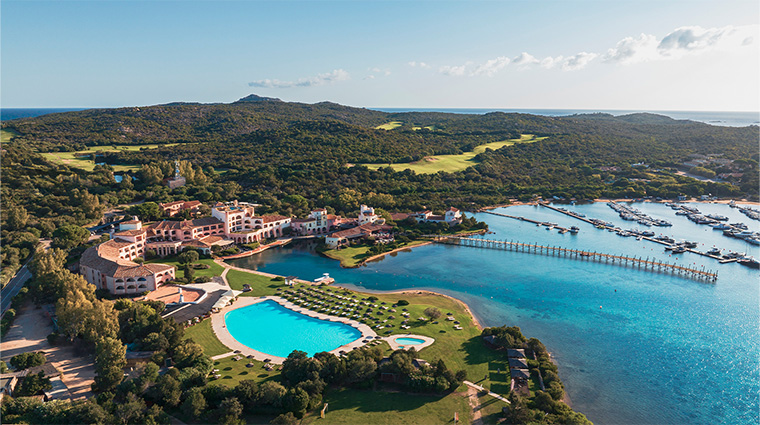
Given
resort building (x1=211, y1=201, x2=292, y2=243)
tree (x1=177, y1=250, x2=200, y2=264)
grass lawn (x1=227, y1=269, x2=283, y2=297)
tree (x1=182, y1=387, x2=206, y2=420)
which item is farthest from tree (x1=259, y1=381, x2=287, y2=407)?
resort building (x1=211, y1=201, x2=292, y2=243)

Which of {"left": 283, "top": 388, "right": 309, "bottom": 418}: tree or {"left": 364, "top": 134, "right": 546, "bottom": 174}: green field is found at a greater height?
{"left": 364, "top": 134, "right": 546, "bottom": 174}: green field

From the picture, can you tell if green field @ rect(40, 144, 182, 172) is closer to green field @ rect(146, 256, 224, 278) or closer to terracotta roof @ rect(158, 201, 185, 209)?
terracotta roof @ rect(158, 201, 185, 209)

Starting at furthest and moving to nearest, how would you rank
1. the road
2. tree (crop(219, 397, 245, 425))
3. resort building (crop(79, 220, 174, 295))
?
resort building (crop(79, 220, 174, 295)) < the road < tree (crop(219, 397, 245, 425))

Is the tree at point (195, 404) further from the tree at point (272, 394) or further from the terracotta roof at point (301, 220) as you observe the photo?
the terracotta roof at point (301, 220)

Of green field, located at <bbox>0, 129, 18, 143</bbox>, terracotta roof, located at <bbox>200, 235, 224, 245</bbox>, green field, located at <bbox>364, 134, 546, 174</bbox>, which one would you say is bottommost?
terracotta roof, located at <bbox>200, 235, 224, 245</bbox>

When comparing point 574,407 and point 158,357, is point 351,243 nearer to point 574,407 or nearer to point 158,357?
point 158,357
